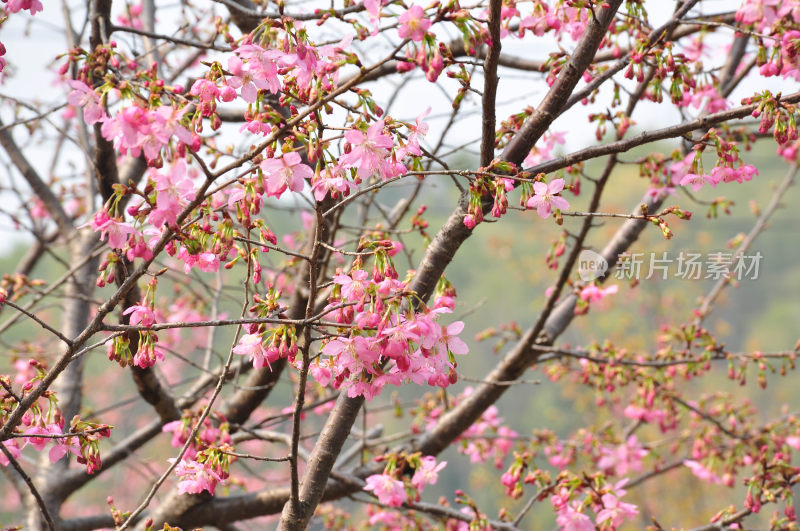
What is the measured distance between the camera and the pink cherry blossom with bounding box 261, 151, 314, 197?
3.65ft

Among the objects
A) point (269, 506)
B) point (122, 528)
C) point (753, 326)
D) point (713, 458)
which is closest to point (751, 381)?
point (753, 326)

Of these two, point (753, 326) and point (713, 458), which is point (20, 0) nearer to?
point (713, 458)

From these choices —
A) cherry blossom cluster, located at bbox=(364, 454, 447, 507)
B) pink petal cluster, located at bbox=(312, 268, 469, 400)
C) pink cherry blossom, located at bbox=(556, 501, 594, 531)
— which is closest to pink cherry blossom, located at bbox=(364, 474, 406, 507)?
cherry blossom cluster, located at bbox=(364, 454, 447, 507)

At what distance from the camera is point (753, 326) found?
15.3 metres

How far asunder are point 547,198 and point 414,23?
39 cm

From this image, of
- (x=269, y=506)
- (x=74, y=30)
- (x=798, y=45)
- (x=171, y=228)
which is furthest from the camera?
(x=74, y=30)

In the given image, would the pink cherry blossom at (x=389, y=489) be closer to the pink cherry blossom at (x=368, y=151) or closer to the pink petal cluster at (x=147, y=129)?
the pink cherry blossom at (x=368, y=151)

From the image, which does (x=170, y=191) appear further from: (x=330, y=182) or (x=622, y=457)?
(x=622, y=457)

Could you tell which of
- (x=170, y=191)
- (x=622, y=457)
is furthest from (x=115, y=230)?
(x=622, y=457)

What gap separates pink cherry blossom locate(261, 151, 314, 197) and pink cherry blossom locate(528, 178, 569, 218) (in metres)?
0.40

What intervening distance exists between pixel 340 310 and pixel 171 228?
1.00ft

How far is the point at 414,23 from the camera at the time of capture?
109 cm

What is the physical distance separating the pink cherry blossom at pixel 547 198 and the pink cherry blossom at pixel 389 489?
31.9 inches

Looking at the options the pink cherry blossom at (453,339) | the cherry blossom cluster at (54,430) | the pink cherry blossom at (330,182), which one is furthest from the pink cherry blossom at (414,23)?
the cherry blossom cluster at (54,430)
